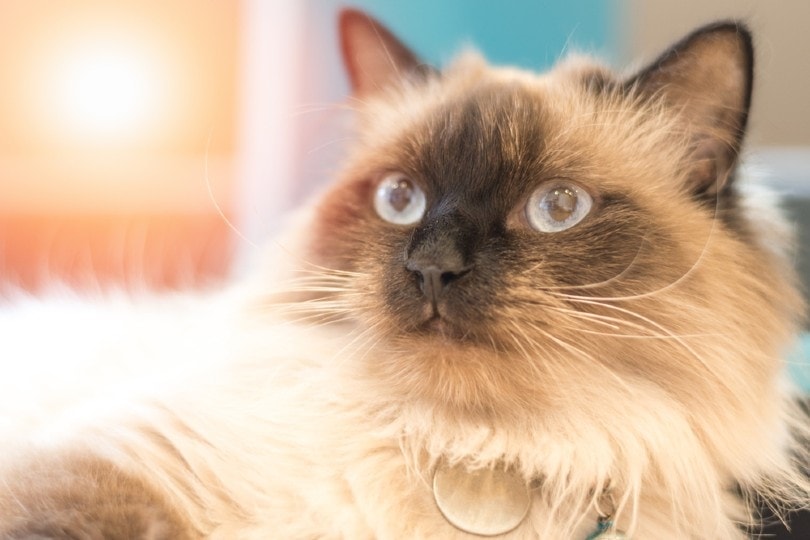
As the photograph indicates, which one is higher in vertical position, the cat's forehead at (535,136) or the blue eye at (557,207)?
the cat's forehead at (535,136)

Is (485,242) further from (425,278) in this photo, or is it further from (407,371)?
(407,371)

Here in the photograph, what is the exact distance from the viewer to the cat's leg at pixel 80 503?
2.81 ft

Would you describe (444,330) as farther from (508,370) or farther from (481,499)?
(481,499)

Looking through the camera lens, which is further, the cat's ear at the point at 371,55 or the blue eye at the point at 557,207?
the cat's ear at the point at 371,55

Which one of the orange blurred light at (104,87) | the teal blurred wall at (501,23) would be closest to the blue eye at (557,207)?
the teal blurred wall at (501,23)

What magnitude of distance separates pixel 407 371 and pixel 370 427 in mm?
104

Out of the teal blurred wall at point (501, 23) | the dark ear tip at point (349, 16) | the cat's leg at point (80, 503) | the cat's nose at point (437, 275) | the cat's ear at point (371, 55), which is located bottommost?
the cat's leg at point (80, 503)

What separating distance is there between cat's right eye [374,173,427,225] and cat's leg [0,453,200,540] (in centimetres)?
54

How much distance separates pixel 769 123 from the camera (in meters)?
1.94

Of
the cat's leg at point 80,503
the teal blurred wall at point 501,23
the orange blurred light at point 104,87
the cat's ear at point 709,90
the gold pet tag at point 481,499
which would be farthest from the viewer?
the orange blurred light at point 104,87

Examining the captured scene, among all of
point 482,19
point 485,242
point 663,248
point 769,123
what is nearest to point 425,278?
point 485,242

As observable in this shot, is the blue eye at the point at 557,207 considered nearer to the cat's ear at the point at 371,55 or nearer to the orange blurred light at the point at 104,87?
the cat's ear at the point at 371,55

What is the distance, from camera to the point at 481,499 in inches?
38.4

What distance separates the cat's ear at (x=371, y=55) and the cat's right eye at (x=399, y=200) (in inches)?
13.0
